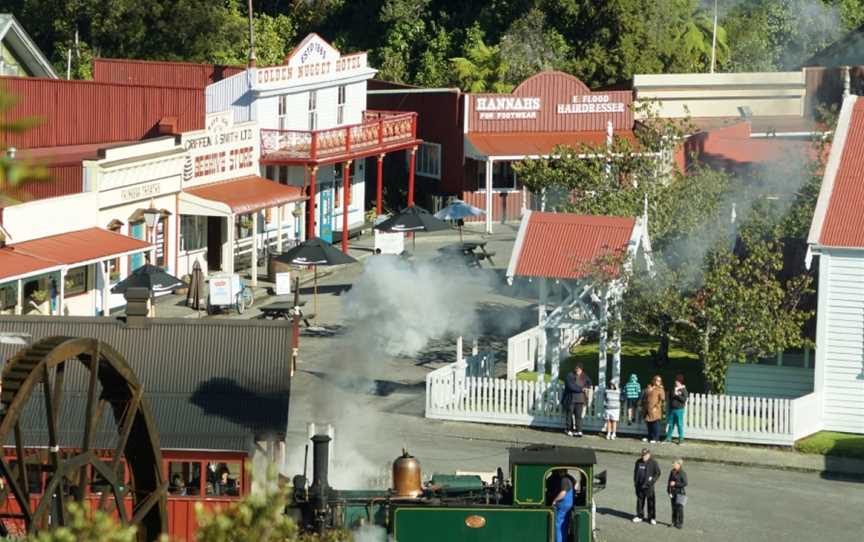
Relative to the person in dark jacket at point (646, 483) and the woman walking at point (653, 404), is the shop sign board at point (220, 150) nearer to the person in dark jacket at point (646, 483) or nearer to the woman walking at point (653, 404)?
the woman walking at point (653, 404)

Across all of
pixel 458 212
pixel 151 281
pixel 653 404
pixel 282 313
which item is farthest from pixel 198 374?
pixel 458 212

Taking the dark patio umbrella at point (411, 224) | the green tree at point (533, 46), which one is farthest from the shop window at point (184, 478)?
the green tree at point (533, 46)

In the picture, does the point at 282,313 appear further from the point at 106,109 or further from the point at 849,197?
the point at 106,109

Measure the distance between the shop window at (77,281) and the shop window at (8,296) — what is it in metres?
2.18

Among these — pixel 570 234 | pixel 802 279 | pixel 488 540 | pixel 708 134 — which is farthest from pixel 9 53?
pixel 488 540

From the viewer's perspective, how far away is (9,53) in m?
54.6

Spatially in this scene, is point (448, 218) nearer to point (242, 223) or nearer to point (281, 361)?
point (242, 223)

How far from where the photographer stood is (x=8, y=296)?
116ft

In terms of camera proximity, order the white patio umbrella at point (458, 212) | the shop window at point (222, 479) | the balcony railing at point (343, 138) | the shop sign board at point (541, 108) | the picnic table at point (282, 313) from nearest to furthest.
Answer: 1. the shop window at point (222, 479)
2. the picnic table at point (282, 313)
3. the balcony railing at point (343, 138)
4. the white patio umbrella at point (458, 212)
5. the shop sign board at point (541, 108)

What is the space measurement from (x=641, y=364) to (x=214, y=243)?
13537mm

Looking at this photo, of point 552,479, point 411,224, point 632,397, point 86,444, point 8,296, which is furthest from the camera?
point 411,224

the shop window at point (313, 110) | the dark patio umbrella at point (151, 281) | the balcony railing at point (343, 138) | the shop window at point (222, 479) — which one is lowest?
the shop window at point (222, 479)

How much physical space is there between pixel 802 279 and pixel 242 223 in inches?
762

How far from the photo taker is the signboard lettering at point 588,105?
56.3 meters
